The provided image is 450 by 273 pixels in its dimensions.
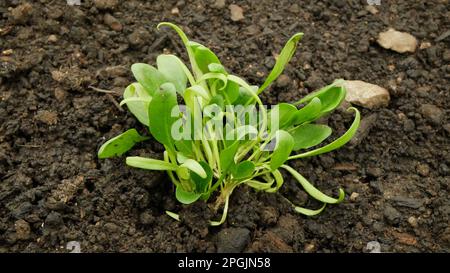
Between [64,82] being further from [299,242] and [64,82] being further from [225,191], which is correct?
[299,242]

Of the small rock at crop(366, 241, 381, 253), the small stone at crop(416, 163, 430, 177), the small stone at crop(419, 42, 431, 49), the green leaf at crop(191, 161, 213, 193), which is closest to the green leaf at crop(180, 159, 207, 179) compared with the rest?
the green leaf at crop(191, 161, 213, 193)

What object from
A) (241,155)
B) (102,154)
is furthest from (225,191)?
(102,154)

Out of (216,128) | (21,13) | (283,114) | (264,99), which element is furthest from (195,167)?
(21,13)

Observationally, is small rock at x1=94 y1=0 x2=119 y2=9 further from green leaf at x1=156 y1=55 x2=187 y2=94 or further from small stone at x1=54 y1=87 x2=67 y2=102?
green leaf at x1=156 y1=55 x2=187 y2=94

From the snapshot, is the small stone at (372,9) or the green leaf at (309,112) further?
the small stone at (372,9)

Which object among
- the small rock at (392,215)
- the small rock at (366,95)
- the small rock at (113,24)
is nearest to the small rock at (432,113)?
the small rock at (366,95)

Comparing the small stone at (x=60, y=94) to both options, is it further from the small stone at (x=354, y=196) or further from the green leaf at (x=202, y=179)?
the small stone at (x=354, y=196)

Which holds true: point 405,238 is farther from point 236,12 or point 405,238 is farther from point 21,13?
point 21,13
